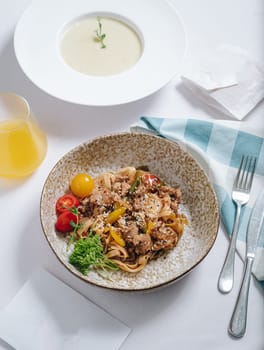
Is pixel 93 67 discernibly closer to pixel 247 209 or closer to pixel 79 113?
pixel 79 113

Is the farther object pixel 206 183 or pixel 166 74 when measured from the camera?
pixel 166 74

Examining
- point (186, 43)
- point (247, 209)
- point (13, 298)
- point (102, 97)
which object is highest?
point (186, 43)

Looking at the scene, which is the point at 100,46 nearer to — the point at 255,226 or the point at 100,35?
the point at 100,35

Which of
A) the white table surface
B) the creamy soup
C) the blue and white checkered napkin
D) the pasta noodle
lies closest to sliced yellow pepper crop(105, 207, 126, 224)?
the pasta noodle

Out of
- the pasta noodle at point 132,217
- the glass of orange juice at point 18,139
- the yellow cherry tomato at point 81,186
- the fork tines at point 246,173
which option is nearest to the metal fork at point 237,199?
the fork tines at point 246,173

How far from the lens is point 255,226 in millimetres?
1259

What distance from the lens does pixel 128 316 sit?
3.83 feet

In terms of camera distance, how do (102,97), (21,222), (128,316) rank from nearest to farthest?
(128,316) < (21,222) < (102,97)

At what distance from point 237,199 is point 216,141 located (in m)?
0.19

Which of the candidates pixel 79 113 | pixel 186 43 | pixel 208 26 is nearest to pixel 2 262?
pixel 79 113

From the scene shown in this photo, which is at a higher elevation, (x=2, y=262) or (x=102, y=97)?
(x=102, y=97)

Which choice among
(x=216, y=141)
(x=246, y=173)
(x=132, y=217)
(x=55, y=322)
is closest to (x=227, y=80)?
(x=216, y=141)

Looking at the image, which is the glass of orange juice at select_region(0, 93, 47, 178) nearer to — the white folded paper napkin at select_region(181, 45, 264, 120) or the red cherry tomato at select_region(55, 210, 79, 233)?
the red cherry tomato at select_region(55, 210, 79, 233)

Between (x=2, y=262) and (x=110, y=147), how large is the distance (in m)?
0.39
